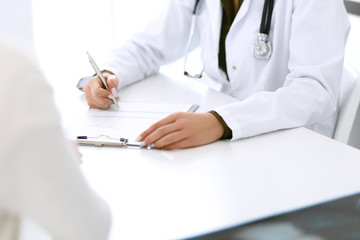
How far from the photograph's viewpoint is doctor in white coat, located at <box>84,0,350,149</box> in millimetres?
1115

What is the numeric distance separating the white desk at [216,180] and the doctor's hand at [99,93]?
23 centimetres

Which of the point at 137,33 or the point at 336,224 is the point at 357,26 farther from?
the point at 336,224

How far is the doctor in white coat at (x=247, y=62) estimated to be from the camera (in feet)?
3.66

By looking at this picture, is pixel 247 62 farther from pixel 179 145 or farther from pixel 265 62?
pixel 179 145

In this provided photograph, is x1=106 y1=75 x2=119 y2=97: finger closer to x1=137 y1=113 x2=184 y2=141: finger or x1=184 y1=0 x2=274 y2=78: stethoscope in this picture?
x1=137 y1=113 x2=184 y2=141: finger

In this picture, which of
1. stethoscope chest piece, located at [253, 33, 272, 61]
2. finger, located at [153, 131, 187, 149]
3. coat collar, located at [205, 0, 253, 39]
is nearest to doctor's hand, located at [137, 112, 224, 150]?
finger, located at [153, 131, 187, 149]

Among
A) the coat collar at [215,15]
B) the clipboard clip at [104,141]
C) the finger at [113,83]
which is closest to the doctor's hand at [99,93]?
the finger at [113,83]

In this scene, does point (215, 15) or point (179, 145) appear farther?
point (215, 15)

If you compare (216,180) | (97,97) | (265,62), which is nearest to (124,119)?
(97,97)

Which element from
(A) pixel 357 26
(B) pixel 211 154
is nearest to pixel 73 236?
(B) pixel 211 154

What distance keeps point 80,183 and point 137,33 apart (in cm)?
119

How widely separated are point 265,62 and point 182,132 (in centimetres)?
47

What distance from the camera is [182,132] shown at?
1071mm

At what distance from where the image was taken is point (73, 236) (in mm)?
500
